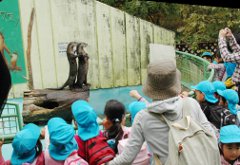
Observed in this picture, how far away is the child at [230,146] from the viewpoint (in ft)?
7.27

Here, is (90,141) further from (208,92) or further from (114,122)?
(208,92)

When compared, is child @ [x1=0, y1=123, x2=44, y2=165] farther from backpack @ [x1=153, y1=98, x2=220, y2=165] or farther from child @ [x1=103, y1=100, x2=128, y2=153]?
backpack @ [x1=153, y1=98, x2=220, y2=165]

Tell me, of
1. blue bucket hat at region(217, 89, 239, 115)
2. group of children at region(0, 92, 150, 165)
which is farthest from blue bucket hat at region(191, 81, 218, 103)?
group of children at region(0, 92, 150, 165)

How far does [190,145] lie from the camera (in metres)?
1.51

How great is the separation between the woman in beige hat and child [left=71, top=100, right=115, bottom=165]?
1.33 feet

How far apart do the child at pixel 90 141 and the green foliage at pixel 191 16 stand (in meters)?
6.22

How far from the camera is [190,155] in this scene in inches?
59.1

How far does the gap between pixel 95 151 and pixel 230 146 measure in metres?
0.92

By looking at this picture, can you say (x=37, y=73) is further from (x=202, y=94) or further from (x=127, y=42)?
(x=202, y=94)

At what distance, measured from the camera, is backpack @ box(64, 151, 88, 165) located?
196cm

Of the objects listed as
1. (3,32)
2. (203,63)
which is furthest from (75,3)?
(203,63)

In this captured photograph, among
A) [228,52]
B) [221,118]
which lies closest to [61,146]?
[221,118]

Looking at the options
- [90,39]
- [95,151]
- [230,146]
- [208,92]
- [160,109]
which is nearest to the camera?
[160,109]

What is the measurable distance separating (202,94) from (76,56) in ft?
6.23
